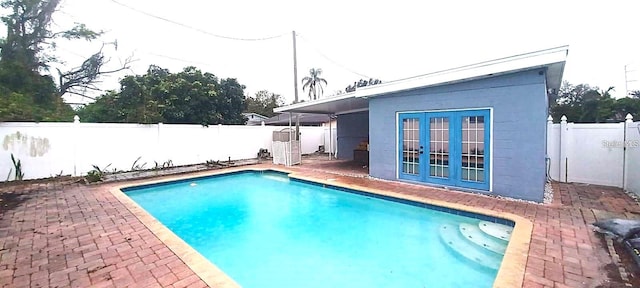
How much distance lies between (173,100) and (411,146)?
12.9 m

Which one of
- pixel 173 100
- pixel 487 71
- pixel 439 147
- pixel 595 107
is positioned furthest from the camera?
pixel 595 107

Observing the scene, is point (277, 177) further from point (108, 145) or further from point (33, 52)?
point (33, 52)

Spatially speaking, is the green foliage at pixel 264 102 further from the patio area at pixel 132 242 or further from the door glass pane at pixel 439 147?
the door glass pane at pixel 439 147

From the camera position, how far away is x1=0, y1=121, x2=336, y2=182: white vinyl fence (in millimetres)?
8383

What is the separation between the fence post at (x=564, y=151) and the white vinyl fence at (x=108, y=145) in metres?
12.3

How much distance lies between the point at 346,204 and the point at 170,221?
3931 mm

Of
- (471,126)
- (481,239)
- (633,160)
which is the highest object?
(471,126)

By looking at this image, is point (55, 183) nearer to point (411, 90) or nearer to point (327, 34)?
point (411, 90)

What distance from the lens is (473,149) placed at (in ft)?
21.7

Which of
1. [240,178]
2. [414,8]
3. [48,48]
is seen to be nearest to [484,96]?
[414,8]

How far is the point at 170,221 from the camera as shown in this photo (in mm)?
5801

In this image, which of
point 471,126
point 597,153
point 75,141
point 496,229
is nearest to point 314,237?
point 496,229

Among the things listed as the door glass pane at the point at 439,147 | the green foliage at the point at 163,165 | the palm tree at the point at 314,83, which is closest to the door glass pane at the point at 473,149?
the door glass pane at the point at 439,147

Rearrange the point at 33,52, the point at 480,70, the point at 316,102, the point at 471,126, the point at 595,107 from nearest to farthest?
the point at 480,70
the point at 471,126
the point at 316,102
the point at 33,52
the point at 595,107
